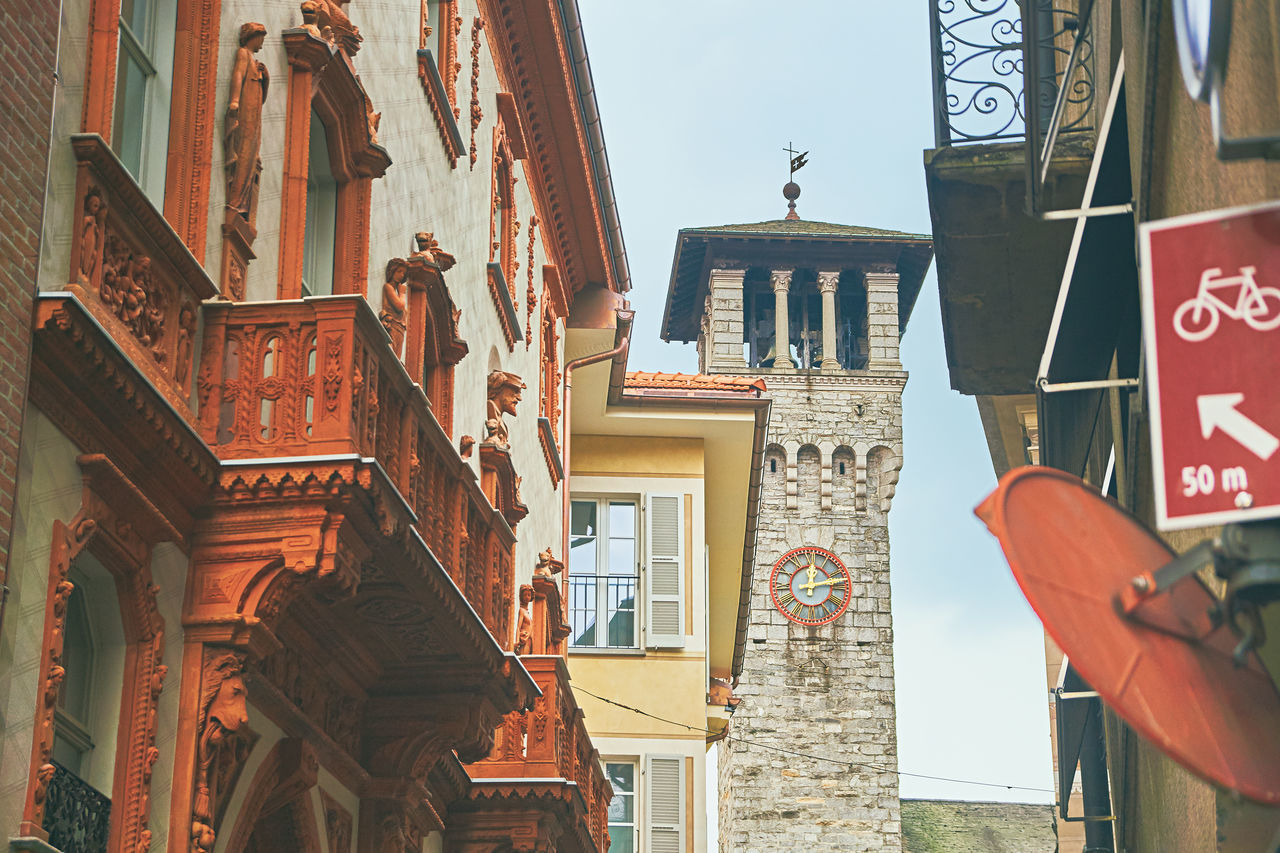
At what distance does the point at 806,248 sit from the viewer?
190ft

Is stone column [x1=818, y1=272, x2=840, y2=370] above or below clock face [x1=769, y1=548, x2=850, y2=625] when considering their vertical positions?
above

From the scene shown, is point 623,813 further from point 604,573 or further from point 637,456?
point 637,456

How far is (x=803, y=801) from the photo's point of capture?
171 feet

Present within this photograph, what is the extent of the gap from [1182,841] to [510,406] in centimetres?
876

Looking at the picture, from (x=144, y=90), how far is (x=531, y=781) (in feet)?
27.0

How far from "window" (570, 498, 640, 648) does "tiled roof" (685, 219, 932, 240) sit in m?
30.0

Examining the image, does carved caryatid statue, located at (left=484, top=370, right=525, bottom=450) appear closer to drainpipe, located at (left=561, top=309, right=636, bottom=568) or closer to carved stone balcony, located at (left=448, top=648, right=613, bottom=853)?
carved stone balcony, located at (left=448, top=648, right=613, bottom=853)

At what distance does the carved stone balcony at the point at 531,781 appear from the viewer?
16375 mm

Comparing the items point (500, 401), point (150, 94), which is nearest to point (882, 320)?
point (500, 401)

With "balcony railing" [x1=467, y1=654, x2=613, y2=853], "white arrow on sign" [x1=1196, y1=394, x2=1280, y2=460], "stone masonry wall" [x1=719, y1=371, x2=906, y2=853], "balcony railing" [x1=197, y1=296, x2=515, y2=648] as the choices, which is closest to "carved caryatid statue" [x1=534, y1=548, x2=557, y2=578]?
"balcony railing" [x1=467, y1=654, x2=613, y2=853]

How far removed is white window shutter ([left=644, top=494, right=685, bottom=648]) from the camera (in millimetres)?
27016

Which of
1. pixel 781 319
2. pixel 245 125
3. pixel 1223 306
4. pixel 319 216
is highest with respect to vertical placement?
pixel 781 319

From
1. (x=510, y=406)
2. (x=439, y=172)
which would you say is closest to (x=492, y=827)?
(x=510, y=406)

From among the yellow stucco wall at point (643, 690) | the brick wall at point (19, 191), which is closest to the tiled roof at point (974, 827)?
the yellow stucco wall at point (643, 690)
